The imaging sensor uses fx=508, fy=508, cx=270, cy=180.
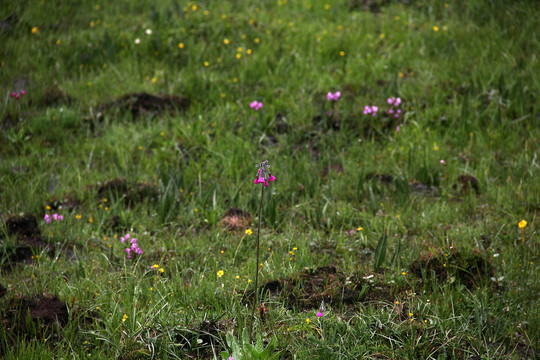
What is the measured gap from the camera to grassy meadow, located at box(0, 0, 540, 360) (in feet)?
8.27

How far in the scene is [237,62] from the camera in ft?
18.8

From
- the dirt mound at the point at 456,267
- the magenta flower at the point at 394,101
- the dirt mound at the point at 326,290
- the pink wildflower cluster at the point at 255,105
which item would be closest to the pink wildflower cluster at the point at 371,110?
the magenta flower at the point at 394,101

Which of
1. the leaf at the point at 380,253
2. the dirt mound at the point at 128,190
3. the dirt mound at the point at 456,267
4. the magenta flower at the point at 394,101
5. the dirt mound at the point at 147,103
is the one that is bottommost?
the dirt mound at the point at 128,190

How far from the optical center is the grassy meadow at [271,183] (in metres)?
2.52

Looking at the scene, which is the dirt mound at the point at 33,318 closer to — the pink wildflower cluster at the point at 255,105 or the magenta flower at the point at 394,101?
the pink wildflower cluster at the point at 255,105

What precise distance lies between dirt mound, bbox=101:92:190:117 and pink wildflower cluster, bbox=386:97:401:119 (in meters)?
2.01

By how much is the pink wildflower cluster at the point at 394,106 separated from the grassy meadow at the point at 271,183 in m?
0.04

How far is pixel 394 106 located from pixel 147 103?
243 centimetres

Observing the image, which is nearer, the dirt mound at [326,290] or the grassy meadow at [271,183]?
the grassy meadow at [271,183]

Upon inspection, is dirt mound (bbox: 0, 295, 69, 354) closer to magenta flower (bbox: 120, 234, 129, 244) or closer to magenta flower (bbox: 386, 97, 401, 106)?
magenta flower (bbox: 120, 234, 129, 244)

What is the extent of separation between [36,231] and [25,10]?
4.22 m

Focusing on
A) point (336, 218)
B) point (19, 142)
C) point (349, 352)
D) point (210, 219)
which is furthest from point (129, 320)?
point (19, 142)

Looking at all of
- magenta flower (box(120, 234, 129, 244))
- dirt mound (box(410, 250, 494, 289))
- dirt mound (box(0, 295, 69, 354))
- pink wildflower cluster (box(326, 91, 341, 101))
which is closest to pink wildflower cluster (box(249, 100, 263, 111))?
pink wildflower cluster (box(326, 91, 341, 101))

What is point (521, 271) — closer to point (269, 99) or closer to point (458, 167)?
point (458, 167)
